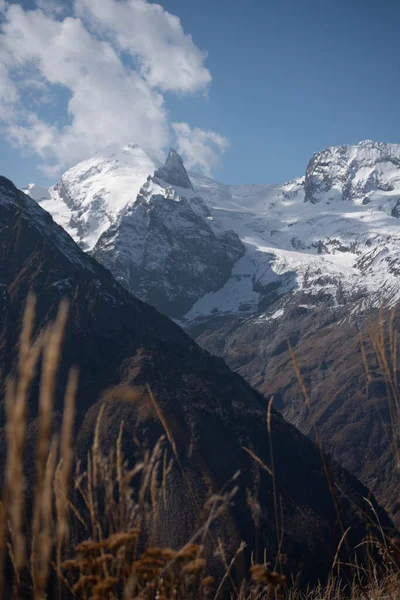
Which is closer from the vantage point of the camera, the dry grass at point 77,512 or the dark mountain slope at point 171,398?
the dry grass at point 77,512

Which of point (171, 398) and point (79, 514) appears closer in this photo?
point (79, 514)

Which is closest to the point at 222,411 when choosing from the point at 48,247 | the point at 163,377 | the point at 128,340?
the point at 163,377

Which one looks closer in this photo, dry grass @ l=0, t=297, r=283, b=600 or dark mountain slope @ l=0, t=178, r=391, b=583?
dry grass @ l=0, t=297, r=283, b=600

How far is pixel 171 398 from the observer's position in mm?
78688

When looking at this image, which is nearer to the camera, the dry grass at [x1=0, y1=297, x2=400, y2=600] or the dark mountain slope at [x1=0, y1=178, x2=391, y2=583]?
the dry grass at [x1=0, y1=297, x2=400, y2=600]

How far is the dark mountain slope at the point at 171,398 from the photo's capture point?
201 ft

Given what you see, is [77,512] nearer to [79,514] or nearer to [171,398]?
[79,514]

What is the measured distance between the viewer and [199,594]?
3.51 meters

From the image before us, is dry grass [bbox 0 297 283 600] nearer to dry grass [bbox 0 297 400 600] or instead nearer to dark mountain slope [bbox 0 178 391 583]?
dry grass [bbox 0 297 400 600]

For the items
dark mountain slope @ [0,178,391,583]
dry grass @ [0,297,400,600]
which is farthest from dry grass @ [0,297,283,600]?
dark mountain slope @ [0,178,391,583]

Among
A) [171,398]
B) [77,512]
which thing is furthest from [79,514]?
[171,398]

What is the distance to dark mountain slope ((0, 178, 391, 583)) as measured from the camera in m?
61.4

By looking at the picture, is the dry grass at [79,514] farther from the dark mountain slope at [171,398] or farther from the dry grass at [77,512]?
the dark mountain slope at [171,398]

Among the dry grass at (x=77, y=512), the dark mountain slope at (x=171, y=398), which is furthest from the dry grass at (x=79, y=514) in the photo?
the dark mountain slope at (x=171, y=398)
